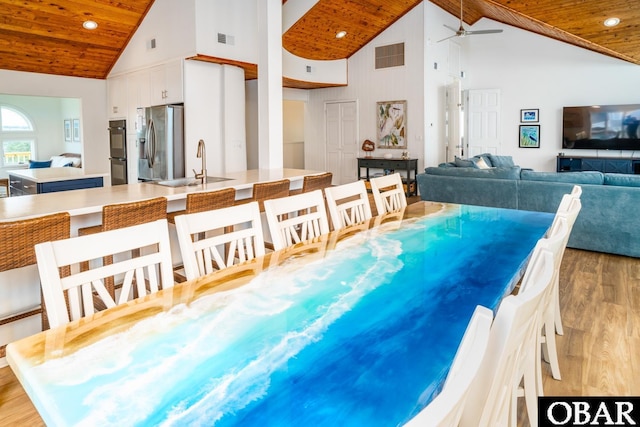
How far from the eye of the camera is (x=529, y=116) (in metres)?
9.58

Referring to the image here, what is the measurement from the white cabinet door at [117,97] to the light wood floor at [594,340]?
5750 millimetres

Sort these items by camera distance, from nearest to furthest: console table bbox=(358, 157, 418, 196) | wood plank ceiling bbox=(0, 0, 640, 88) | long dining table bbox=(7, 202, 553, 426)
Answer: long dining table bbox=(7, 202, 553, 426)
wood plank ceiling bbox=(0, 0, 640, 88)
console table bbox=(358, 157, 418, 196)

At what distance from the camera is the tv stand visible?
8.38 metres

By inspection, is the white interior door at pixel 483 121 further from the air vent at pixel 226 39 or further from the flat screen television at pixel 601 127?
the air vent at pixel 226 39

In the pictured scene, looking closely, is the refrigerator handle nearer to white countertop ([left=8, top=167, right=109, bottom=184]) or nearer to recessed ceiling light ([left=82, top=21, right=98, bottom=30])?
white countertop ([left=8, top=167, right=109, bottom=184])

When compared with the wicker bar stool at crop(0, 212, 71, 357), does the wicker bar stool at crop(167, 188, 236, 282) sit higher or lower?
higher

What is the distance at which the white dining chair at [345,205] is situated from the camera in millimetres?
2545

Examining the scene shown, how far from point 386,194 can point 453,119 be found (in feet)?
22.5

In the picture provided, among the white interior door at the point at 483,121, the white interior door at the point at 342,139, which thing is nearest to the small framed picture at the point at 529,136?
the white interior door at the point at 483,121

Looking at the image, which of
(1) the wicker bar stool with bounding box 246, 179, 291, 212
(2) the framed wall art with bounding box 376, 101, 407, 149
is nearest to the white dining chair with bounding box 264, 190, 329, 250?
(1) the wicker bar stool with bounding box 246, 179, 291, 212

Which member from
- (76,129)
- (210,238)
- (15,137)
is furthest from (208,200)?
(15,137)

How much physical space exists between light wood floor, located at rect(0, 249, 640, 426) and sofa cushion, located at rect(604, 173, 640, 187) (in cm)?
77

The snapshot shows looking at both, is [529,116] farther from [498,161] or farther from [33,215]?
[33,215]

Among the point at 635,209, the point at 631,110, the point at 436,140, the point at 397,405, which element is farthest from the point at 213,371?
the point at 631,110
